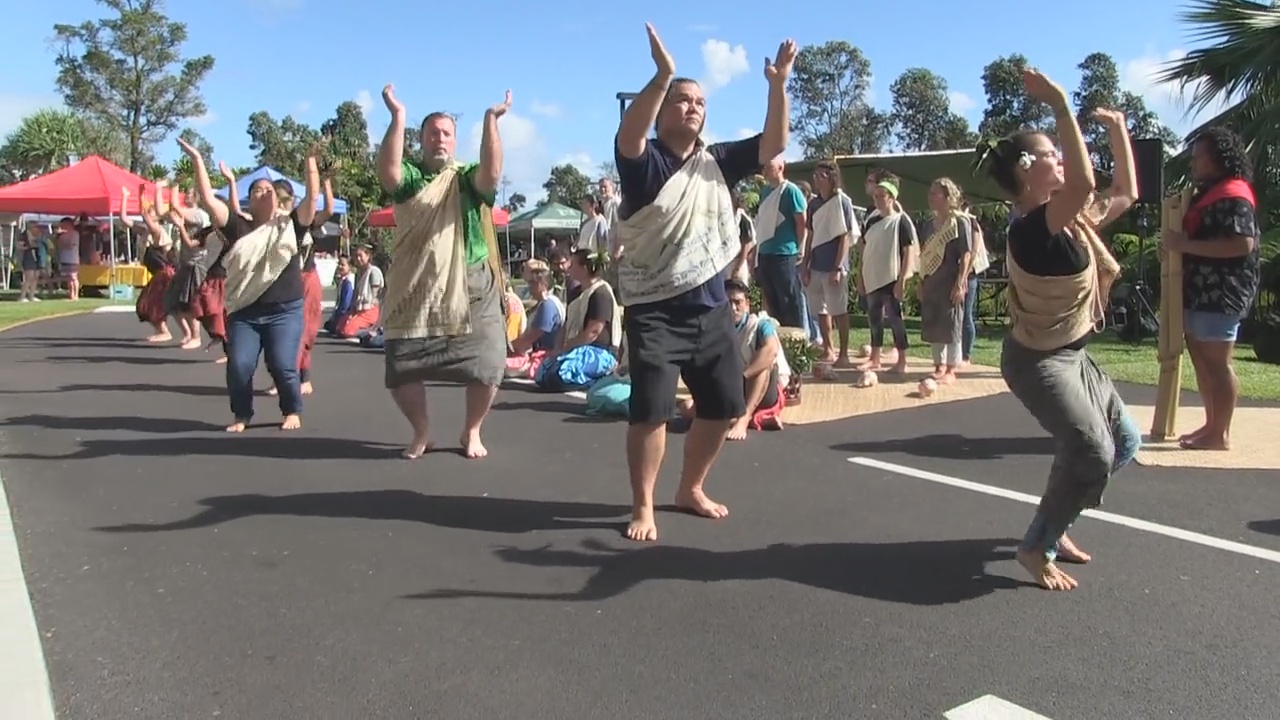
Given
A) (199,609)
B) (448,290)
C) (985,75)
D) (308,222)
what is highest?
(985,75)

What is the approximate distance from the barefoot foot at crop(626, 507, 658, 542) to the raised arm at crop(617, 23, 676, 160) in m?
1.43

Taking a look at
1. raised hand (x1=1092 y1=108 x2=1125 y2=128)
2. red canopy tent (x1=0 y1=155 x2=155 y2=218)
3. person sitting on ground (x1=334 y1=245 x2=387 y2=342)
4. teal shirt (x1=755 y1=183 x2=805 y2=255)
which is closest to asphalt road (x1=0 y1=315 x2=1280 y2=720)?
raised hand (x1=1092 y1=108 x2=1125 y2=128)

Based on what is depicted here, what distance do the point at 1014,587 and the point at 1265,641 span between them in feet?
2.49

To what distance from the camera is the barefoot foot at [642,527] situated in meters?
4.20

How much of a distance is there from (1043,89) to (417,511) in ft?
10.2

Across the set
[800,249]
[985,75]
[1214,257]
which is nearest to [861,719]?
[1214,257]

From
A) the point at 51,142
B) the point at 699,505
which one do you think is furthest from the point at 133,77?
the point at 699,505

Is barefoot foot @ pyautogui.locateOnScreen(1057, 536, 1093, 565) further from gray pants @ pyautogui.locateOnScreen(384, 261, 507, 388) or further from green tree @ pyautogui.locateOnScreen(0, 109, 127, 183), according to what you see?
green tree @ pyautogui.locateOnScreen(0, 109, 127, 183)

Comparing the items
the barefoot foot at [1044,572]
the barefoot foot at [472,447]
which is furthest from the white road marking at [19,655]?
the barefoot foot at [1044,572]

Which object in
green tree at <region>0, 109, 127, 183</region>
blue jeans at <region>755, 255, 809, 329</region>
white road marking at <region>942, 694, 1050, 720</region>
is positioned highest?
green tree at <region>0, 109, 127, 183</region>

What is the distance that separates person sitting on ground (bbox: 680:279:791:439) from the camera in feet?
20.7

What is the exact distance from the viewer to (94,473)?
5.55 metres

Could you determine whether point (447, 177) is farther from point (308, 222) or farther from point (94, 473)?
point (94, 473)

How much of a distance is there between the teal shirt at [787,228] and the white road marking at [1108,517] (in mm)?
3226
